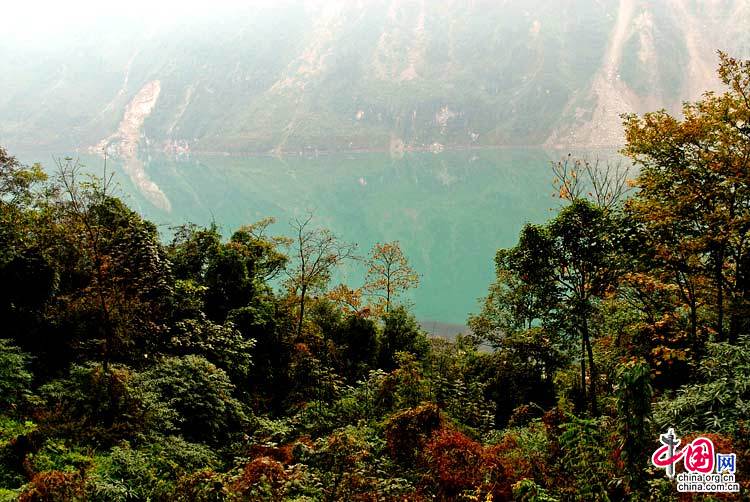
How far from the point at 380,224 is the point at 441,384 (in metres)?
81.1

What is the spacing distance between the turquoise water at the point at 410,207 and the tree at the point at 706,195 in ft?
93.4

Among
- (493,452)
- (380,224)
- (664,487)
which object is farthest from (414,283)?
(380,224)

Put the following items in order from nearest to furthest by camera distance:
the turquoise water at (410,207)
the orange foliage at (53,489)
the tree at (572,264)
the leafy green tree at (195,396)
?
the orange foliage at (53,489)
the leafy green tree at (195,396)
the tree at (572,264)
the turquoise water at (410,207)

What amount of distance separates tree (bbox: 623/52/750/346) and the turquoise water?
93.4ft

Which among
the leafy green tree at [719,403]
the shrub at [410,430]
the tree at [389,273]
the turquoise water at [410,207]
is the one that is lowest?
the shrub at [410,430]

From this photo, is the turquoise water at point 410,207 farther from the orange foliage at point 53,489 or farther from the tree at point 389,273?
the orange foliage at point 53,489

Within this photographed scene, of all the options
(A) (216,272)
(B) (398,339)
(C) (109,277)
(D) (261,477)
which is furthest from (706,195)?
(A) (216,272)

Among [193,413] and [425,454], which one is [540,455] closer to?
[425,454]

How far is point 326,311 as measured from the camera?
23.7 meters

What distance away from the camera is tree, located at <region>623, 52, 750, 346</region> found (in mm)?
11961

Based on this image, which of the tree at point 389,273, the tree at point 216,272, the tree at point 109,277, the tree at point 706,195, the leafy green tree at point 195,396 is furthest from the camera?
the tree at point 389,273

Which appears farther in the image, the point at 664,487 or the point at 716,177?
the point at 716,177

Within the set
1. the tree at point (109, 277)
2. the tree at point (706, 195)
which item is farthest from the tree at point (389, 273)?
the tree at point (706, 195)

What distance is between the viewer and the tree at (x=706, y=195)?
471 inches
